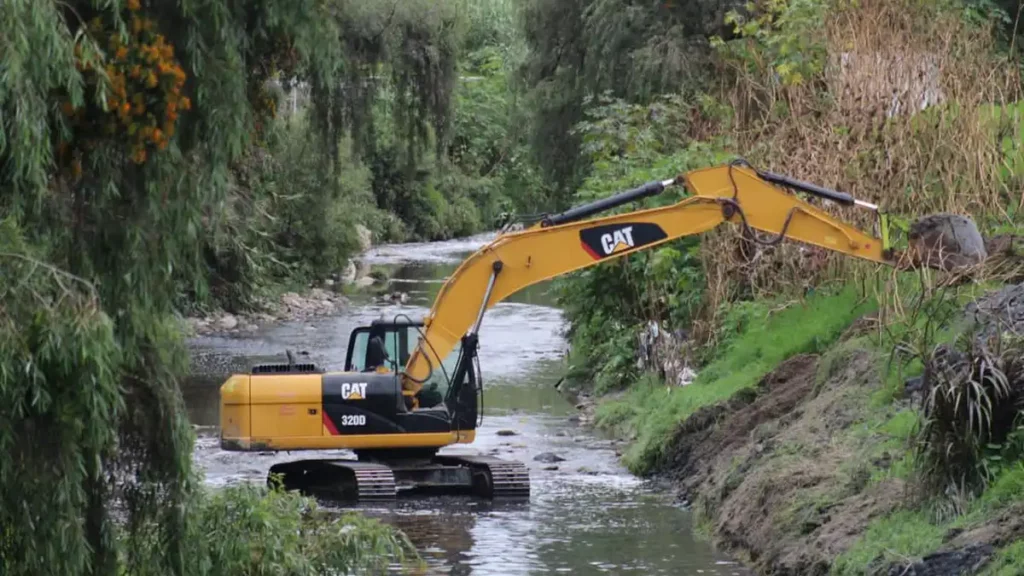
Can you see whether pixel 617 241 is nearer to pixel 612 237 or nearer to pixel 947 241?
pixel 612 237

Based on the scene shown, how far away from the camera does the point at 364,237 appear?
57.3 meters

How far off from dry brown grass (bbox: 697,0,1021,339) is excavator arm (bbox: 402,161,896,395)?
3.03m

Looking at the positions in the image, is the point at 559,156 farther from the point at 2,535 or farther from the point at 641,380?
the point at 2,535

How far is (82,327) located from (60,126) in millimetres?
1235

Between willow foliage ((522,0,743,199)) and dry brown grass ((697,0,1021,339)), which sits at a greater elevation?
willow foliage ((522,0,743,199))

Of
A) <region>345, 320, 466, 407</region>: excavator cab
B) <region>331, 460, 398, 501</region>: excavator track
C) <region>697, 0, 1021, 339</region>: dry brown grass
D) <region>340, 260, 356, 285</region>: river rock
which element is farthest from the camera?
<region>340, 260, 356, 285</region>: river rock

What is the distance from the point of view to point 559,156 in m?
37.8

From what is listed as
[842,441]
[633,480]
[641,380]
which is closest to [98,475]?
[842,441]

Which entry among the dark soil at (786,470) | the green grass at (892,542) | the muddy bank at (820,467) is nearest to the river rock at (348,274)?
the muddy bank at (820,467)

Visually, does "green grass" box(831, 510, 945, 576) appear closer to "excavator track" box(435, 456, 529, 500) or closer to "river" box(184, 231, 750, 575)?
"river" box(184, 231, 750, 575)

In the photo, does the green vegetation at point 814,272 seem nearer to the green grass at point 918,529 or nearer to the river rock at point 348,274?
the green grass at point 918,529

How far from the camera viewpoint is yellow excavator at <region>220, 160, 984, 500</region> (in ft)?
57.9

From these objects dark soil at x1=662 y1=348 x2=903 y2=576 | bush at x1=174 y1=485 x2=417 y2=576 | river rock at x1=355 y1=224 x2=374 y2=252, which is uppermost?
river rock at x1=355 y1=224 x2=374 y2=252

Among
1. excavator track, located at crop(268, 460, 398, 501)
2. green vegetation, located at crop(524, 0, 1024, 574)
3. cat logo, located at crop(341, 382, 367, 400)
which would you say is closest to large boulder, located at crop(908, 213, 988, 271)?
green vegetation, located at crop(524, 0, 1024, 574)
